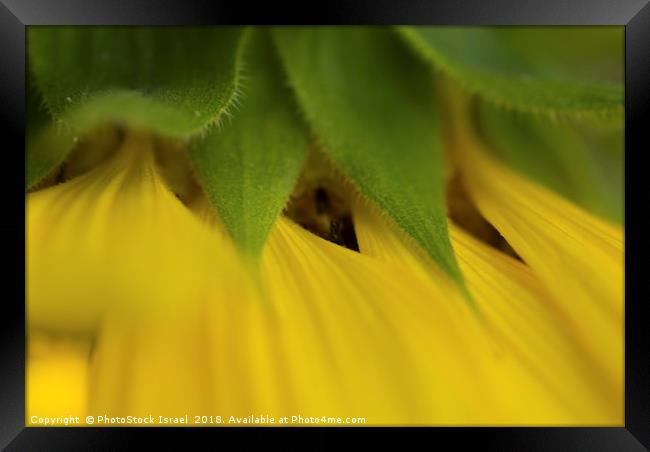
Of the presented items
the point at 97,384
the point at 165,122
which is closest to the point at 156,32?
the point at 165,122

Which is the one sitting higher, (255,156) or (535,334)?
(255,156)

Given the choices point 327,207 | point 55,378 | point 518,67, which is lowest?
point 55,378

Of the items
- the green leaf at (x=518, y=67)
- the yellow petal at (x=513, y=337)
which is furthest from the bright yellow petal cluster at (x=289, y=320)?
the green leaf at (x=518, y=67)

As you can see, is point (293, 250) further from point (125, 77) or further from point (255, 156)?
point (125, 77)

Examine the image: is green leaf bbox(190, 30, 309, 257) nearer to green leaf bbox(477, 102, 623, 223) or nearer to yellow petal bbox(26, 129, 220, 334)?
yellow petal bbox(26, 129, 220, 334)

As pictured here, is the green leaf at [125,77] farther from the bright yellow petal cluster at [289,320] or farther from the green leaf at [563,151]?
the green leaf at [563,151]

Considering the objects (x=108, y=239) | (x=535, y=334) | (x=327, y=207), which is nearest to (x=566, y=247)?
(x=535, y=334)
